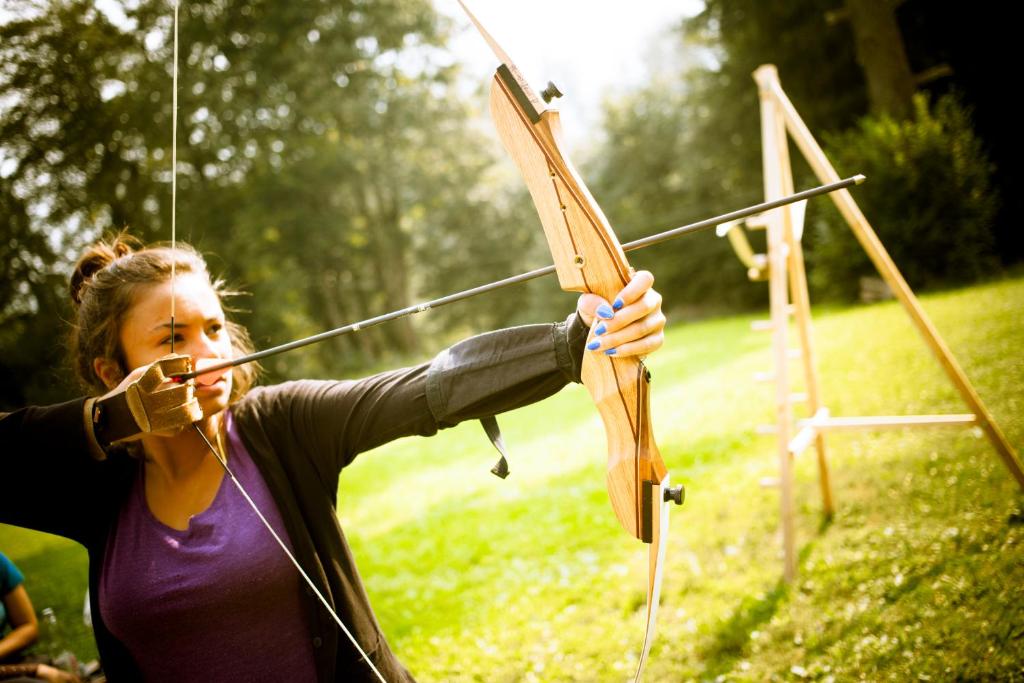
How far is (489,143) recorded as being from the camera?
838 inches

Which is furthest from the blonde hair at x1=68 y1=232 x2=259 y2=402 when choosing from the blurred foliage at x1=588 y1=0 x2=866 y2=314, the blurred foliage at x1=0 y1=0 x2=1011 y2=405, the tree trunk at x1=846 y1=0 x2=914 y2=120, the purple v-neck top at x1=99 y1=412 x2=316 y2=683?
the blurred foliage at x1=588 y1=0 x2=866 y2=314

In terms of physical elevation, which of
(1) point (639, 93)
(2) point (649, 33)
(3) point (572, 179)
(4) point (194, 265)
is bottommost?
(3) point (572, 179)

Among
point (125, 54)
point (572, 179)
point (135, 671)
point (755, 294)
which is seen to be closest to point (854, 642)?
point (572, 179)

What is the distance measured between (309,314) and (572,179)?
20.2m

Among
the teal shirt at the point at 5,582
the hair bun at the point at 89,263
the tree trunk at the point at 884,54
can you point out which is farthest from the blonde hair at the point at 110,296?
the tree trunk at the point at 884,54

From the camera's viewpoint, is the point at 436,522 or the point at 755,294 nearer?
the point at 436,522

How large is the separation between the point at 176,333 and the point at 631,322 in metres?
1.12

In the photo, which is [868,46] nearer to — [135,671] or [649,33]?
[135,671]

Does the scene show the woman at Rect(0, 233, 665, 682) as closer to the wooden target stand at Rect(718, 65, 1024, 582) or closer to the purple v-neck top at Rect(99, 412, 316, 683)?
the purple v-neck top at Rect(99, 412, 316, 683)

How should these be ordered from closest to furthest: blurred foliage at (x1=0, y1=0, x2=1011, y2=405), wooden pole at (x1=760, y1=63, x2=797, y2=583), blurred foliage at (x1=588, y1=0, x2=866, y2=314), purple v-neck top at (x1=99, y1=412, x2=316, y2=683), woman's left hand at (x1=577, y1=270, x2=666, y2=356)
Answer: woman's left hand at (x1=577, y1=270, x2=666, y2=356)
purple v-neck top at (x1=99, y1=412, x2=316, y2=683)
wooden pole at (x1=760, y1=63, x2=797, y2=583)
blurred foliage at (x1=0, y1=0, x2=1011, y2=405)
blurred foliage at (x1=588, y1=0, x2=866, y2=314)

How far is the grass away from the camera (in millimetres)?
2242

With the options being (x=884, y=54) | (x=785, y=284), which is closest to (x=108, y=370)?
(x=785, y=284)

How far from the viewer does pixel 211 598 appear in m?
1.29

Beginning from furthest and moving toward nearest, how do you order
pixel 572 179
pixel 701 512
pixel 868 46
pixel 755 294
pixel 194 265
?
1. pixel 755 294
2. pixel 868 46
3. pixel 701 512
4. pixel 194 265
5. pixel 572 179
